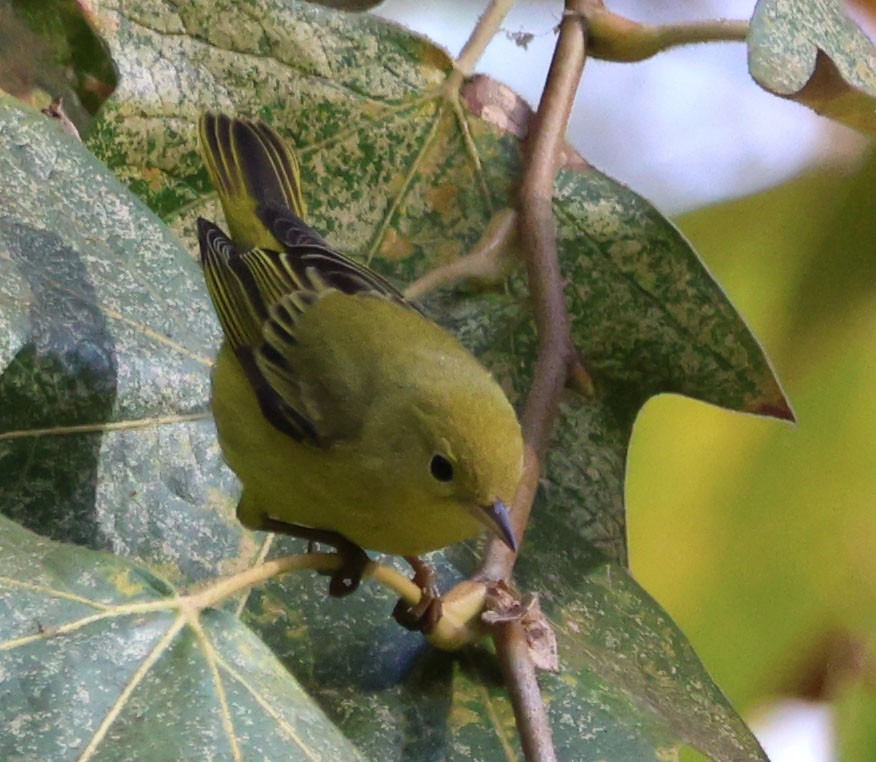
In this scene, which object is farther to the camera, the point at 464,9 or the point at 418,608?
the point at 464,9

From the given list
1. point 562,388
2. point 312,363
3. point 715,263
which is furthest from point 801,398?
point 312,363

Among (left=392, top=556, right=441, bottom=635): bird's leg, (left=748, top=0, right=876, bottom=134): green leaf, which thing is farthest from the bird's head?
(left=748, top=0, right=876, bottom=134): green leaf

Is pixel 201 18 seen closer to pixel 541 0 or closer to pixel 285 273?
pixel 285 273

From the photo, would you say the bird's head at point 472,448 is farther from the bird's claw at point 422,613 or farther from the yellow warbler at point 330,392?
the bird's claw at point 422,613

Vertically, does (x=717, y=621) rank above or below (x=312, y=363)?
below

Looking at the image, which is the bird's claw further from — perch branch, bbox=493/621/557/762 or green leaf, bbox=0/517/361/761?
green leaf, bbox=0/517/361/761

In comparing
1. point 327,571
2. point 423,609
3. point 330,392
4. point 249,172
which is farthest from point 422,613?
point 249,172
